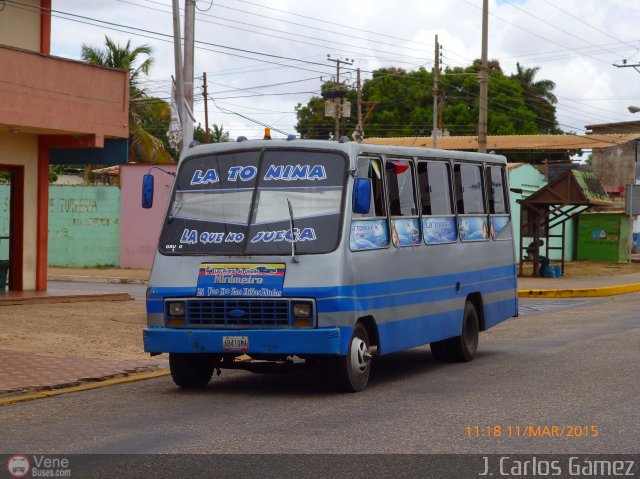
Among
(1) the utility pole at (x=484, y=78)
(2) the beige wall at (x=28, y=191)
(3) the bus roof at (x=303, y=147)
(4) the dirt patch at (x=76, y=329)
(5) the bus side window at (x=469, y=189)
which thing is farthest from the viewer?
(1) the utility pole at (x=484, y=78)

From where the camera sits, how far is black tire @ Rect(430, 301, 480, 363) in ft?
47.5

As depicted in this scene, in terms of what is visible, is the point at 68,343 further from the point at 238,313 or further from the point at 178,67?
the point at 178,67

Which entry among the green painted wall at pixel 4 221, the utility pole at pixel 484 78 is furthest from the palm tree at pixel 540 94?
the green painted wall at pixel 4 221

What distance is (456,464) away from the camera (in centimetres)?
774

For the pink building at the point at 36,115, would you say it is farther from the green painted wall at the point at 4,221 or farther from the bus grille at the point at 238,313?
the bus grille at the point at 238,313

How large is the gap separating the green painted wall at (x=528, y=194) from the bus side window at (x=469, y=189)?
27.3m

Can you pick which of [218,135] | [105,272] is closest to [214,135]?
[218,135]

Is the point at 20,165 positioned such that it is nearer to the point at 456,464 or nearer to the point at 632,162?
the point at 456,464

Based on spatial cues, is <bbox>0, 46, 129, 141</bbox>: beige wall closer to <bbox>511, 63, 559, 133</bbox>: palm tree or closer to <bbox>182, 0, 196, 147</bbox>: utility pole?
<bbox>182, 0, 196, 147</bbox>: utility pole

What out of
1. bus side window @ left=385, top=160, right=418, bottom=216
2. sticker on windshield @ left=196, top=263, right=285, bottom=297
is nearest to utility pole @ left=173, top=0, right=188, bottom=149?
bus side window @ left=385, top=160, right=418, bottom=216

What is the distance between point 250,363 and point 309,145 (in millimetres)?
2345

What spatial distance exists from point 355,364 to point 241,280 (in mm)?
1424

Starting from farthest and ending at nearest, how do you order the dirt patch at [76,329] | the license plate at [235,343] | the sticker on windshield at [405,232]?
the dirt patch at [76,329] < the sticker on windshield at [405,232] < the license plate at [235,343]

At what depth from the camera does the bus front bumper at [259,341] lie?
1103 cm
